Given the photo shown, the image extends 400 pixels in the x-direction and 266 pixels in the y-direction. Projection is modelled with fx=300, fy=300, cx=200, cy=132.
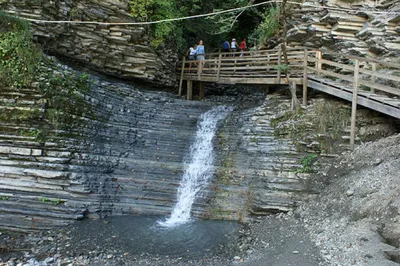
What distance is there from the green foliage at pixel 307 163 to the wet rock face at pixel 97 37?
8532 mm

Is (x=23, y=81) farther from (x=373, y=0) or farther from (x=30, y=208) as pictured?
(x=373, y=0)

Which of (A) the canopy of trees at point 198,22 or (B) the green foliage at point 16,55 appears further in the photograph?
(A) the canopy of trees at point 198,22

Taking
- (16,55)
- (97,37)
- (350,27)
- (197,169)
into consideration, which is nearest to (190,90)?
(97,37)

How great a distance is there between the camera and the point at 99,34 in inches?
501

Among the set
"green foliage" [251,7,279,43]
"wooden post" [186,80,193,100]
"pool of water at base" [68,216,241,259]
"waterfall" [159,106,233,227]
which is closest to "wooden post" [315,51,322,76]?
"green foliage" [251,7,279,43]

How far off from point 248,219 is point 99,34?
31.7 ft

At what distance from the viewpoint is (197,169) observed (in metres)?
10.5

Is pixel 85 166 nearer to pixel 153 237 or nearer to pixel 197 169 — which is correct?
pixel 153 237

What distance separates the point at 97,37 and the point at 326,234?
36.9ft

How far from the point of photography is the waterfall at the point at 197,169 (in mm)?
9203

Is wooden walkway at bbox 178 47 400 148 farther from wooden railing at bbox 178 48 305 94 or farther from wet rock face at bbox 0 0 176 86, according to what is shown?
wet rock face at bbox 0 0 176 86

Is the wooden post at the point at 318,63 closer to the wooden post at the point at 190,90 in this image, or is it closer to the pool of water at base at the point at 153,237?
the pool of water at base at the point at 153,237

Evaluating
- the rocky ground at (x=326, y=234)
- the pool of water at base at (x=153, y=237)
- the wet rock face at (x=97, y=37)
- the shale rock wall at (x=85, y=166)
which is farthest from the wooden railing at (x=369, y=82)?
the wet rock face at (x=97, y=37)

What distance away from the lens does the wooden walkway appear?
841 cm
